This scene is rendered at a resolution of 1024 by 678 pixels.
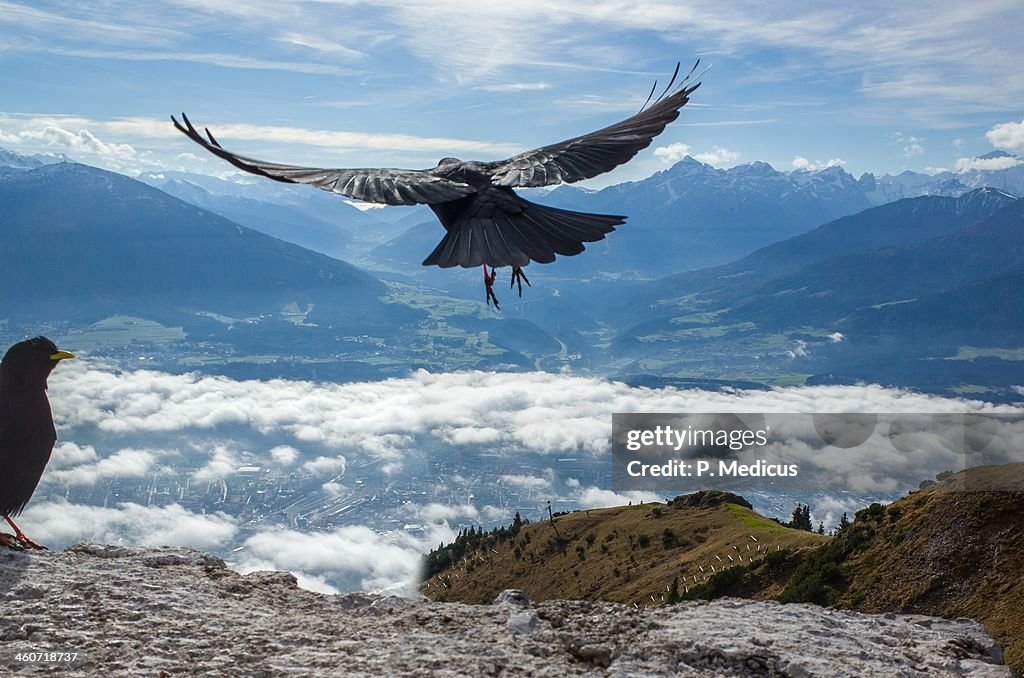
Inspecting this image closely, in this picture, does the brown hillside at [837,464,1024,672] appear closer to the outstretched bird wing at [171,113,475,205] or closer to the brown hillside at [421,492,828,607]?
the outstretched bird wing at [171,113,475,205]

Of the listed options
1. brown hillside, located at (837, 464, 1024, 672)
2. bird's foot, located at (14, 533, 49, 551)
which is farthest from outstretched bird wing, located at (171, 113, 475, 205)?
brown hillside, located at (837, 464, 1024, 672)

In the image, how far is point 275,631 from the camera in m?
8.10

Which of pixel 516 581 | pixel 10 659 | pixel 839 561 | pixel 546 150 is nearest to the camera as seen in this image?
pixel 10 659

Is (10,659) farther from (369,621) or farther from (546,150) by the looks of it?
(546,150)

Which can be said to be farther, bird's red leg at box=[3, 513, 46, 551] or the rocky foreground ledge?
bird's red leg at box=[3, 513, 46, 551]

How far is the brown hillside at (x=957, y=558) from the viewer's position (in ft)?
51.8

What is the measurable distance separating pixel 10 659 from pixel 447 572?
7728 cm

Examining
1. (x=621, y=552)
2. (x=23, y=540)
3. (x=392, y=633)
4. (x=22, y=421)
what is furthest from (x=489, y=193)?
(x=621, y=552)

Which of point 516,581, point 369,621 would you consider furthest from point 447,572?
point 369,621

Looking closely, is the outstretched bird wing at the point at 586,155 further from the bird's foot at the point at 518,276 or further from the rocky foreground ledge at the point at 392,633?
the rocky foreground ledge at the point at 392,633

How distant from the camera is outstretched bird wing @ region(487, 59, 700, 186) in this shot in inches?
334

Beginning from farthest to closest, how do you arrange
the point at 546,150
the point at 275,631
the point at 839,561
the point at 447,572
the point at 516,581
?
the point at 447,572
the point at 516,581
the point at 839,561
the point at 546,150
the point at 275,631

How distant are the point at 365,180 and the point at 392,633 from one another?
15.1 ft

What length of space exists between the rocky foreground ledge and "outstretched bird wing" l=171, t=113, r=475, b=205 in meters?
4.31
